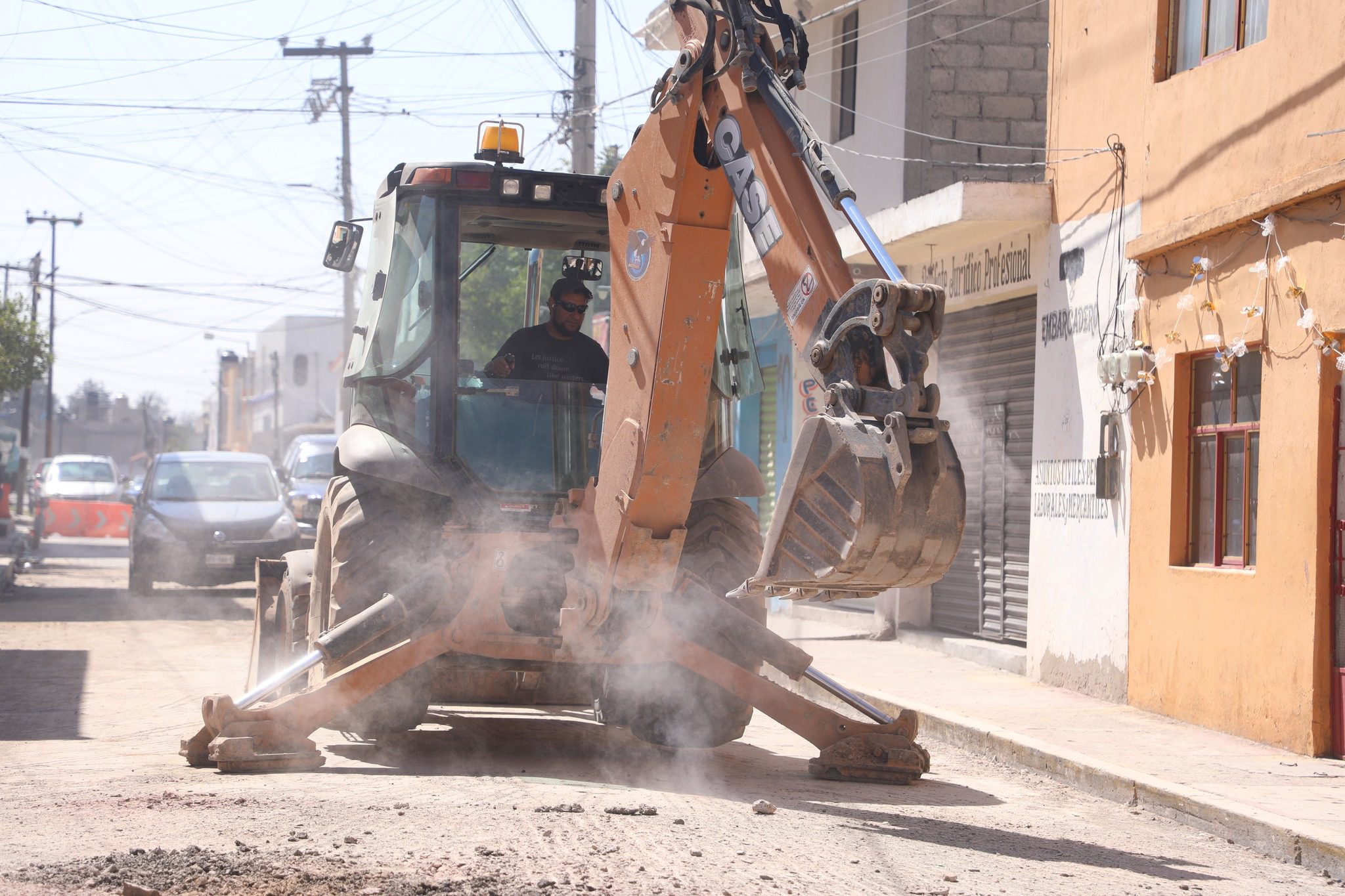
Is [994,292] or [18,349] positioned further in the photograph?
[18,349]

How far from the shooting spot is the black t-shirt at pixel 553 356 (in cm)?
786

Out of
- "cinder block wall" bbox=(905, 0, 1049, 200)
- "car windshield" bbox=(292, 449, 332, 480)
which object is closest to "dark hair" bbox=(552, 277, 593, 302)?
"cinder block wall" bbox=(905, 0, 1049, 200)

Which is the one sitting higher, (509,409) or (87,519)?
(509,409)

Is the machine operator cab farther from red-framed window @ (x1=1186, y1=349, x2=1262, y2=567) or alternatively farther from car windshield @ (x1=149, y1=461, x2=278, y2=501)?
car windshield @ (x1=149, y1=461, x2=278, y2=501)

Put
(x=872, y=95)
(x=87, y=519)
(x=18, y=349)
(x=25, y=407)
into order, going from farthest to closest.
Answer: (x=25, y=407), (x=18, y=349), (x=87, y=519), (x=872, y=95)

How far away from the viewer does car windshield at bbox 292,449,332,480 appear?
23.5m

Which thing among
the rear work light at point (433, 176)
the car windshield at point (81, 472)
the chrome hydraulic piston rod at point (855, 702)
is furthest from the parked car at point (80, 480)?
the chrome hydraulic piston rod at point (855, 702)

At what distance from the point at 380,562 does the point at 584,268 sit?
2015mm

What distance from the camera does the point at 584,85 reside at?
60.3 ft

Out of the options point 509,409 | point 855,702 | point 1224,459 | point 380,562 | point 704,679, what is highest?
point 509,409

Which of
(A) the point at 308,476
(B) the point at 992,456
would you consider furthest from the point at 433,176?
(A) the point at 308,476

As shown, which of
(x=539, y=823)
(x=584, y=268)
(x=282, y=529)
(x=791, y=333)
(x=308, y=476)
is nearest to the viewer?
(x=791, y=333)

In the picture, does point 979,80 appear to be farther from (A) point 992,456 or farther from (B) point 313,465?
(B) point 313,465

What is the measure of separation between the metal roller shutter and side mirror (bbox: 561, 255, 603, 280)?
19.2 feet
